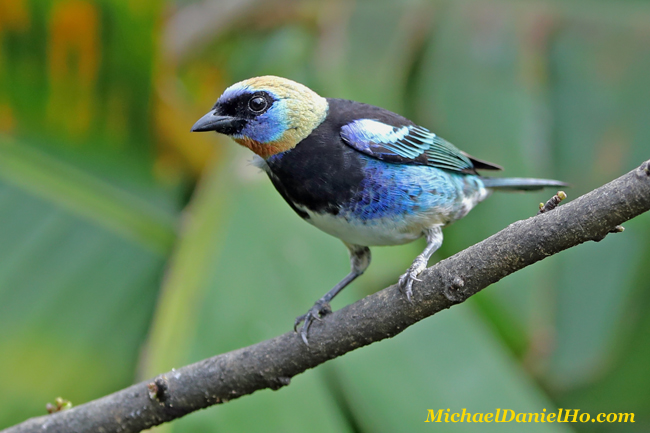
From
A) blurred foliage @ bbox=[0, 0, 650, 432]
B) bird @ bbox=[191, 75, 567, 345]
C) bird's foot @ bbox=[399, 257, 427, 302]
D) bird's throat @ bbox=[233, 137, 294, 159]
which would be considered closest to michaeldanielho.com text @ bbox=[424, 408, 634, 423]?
blurred foliage @ bbox=[0, 0, 650, 432]

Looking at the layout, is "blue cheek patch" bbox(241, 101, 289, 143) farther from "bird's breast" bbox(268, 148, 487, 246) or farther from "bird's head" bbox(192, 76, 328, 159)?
"bird's breast" bbox(268, 148, 487, 246)

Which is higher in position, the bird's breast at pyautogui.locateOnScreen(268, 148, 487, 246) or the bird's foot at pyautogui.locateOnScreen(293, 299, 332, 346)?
the bird's breast at pyautogui.locateOnScreen(268, 148, 487, 246)

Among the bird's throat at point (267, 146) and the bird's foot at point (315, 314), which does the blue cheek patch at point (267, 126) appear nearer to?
the bird's throat at point (267, 146)

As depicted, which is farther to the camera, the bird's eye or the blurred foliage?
the blurred foliage

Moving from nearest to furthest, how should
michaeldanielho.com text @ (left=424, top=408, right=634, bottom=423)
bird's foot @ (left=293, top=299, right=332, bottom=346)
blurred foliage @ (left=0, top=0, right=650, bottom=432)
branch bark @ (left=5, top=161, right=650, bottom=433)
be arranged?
branch bark @ (left=5, top=161, right=650, bottom=433), bird's foot @ (left=293, top=299, right=332, bottom=346), michaeldanielho.com text @ (left=424, top=408, right=634, bottom=423), blurred foliage @ (left=0, top=0, right=650, bottom=432)

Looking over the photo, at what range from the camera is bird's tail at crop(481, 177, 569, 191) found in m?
2.77

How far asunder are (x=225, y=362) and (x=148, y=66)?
213 centimetres

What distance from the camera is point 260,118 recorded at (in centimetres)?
263

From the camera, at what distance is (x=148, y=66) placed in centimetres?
372

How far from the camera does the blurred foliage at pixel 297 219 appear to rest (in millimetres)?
3121

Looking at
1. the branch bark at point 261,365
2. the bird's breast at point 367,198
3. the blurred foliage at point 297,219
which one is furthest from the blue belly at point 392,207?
the blurred foliage at point 297,219

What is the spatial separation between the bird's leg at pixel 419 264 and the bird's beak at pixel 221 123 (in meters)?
0.90

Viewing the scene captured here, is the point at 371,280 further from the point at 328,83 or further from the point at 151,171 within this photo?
the point at 151,171

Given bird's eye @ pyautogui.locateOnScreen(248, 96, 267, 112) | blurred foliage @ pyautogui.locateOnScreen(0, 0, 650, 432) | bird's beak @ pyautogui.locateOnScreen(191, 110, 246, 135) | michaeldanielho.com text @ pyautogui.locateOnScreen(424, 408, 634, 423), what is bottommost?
michaeldanielho.com text @ pyautogui.locateOnScreen(424, 408, 634, 423)
